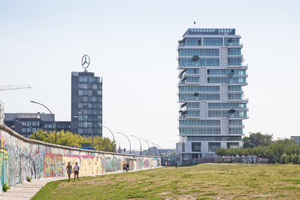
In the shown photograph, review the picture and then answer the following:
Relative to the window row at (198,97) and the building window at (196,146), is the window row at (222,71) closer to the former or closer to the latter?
the window row at (198,97)

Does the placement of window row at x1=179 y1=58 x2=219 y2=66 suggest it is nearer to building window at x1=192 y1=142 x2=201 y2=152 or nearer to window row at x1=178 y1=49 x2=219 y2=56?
window row at x1=178 y1=49 x2=219 y2=56

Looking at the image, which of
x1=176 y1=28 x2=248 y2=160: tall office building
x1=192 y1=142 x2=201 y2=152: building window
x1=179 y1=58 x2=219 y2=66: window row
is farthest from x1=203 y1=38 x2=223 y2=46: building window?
x1=192 y1=142 x2=201 y2=152: building window

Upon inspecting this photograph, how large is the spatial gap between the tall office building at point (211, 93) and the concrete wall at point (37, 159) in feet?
341

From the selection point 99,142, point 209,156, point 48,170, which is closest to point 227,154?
point 209,156

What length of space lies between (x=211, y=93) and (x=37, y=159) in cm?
14765

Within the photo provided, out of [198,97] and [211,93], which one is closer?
[198,97]

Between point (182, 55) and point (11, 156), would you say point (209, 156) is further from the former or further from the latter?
point (11, 156)

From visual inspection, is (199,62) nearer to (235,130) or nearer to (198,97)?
(198,97)

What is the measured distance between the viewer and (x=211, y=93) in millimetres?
188500

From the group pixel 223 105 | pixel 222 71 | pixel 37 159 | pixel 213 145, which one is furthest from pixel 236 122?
pixel 37 159

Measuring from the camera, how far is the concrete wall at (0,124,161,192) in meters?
30.8

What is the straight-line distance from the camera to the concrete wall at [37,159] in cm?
3084

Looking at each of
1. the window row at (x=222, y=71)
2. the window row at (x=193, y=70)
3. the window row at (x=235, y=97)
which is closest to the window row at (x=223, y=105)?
the window row at (x=235, y=97)

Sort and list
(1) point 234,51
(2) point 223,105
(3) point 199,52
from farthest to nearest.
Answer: (1) point 234,51, (2) point 223,105, (3) point 199,52
